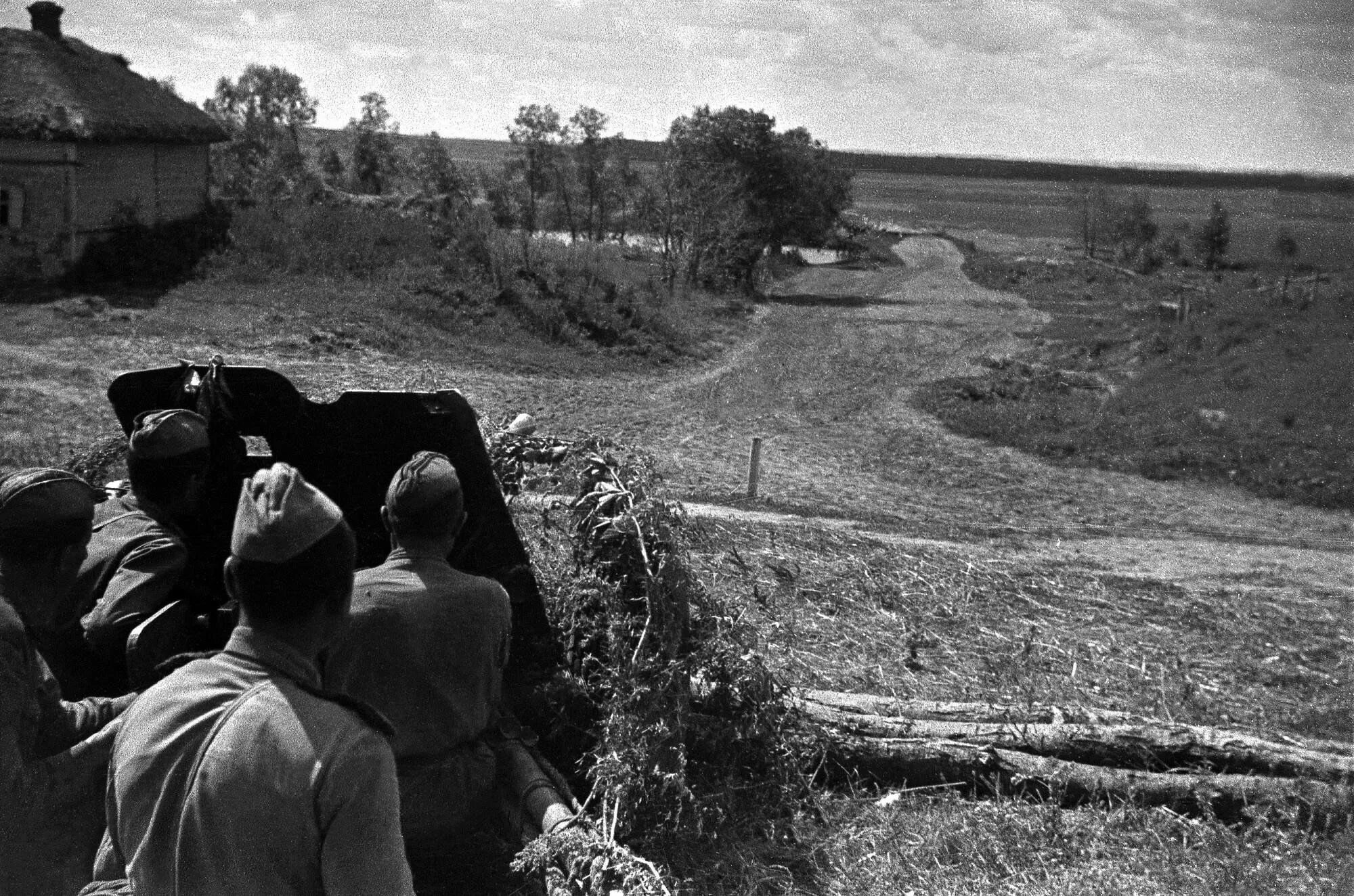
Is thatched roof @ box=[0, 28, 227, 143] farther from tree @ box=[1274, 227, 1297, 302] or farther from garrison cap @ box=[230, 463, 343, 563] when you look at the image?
tree @ box=[1274, 227, 1297, 302]

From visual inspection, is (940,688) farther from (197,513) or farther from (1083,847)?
(197,513)

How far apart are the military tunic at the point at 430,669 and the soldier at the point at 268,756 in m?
1.34

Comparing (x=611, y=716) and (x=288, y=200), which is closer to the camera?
(x=611, y=716)

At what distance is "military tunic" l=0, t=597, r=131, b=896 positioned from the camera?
243cm

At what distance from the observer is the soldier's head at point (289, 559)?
1.99 metres

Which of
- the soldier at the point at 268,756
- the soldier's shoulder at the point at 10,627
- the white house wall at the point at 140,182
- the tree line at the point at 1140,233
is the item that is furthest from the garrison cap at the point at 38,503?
the tree line at the point at 1140,233

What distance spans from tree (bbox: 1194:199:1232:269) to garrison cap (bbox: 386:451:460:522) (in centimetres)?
6760

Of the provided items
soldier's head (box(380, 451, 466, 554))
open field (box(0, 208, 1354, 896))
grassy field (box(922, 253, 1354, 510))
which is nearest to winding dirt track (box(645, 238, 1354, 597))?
open field (box(0, 208, 1354, 896))

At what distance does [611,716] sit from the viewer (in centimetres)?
437

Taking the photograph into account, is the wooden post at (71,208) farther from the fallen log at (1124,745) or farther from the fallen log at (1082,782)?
the fallen log at (1082,782)

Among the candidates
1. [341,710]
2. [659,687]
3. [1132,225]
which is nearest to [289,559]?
[341,710]

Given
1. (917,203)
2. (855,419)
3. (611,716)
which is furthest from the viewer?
(917,203)

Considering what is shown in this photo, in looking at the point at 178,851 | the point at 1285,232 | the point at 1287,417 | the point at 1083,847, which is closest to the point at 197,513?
the point at 178,851

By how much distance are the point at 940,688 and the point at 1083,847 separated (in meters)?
1.97
